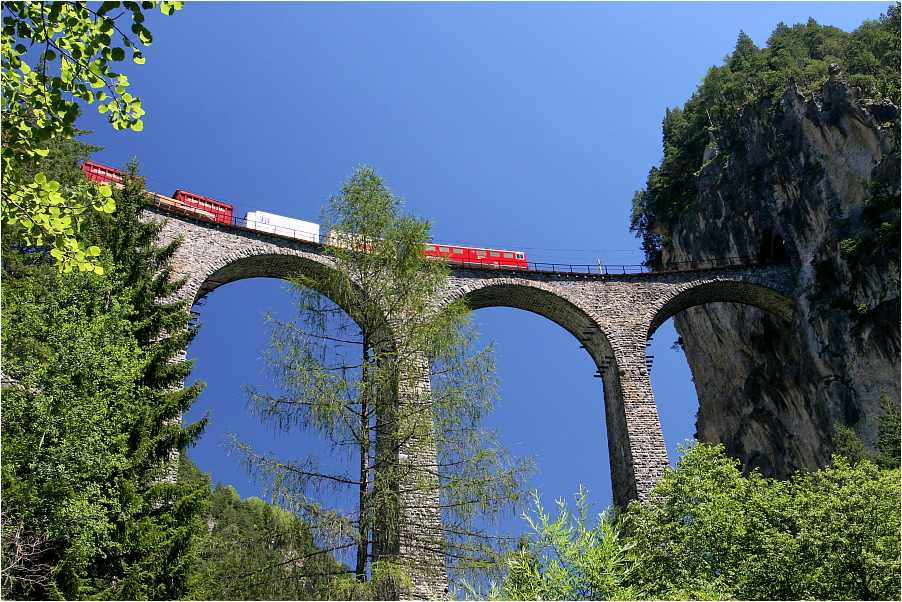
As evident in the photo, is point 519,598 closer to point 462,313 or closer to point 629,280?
A: point 462,313

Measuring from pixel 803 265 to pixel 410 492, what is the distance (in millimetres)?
22705

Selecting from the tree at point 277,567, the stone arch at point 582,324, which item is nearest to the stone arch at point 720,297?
the stone arch at point 582,324

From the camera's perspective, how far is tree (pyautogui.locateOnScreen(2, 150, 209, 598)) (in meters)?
10.9

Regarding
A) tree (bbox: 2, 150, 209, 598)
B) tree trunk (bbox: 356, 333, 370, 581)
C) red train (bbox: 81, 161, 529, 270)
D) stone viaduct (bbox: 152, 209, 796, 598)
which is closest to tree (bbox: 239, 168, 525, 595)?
tree trunk (bbox: 356, 333, 370, 581)

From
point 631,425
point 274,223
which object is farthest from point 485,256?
point 631,425

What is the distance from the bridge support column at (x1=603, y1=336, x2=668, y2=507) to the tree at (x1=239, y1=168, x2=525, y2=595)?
11.6m

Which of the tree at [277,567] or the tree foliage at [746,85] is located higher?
the tree foliage at [746,85]

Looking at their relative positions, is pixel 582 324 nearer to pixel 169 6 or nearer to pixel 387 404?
pixel 387 404

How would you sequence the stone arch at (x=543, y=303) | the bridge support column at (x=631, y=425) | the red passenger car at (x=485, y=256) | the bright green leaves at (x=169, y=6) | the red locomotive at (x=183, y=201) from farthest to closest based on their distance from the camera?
the red passenger car at (x=485, y=256) → the stone arch at (x=543, y=303) → the red locomotive at (x=183, y=201) → the bridge support column at (x=631, y=425) → the bright green leaves at (x=169, y=6)

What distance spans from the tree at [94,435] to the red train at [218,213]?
8.27 m

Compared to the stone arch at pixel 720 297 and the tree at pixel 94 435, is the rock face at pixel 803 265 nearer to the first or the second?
the stone arch at pixel 720 297

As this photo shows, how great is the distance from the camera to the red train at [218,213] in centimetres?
2405

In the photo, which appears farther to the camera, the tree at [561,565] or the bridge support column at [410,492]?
the bridge support column at [410,492]

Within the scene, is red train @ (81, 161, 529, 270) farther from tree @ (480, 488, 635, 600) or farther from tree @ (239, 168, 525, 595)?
tree @ (480, 488, 635, 600)
